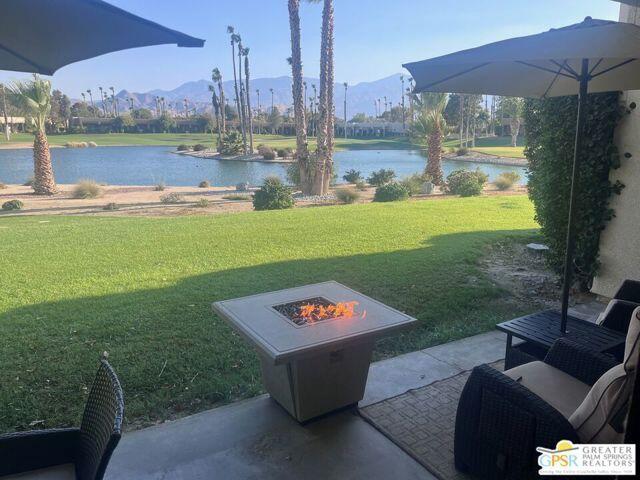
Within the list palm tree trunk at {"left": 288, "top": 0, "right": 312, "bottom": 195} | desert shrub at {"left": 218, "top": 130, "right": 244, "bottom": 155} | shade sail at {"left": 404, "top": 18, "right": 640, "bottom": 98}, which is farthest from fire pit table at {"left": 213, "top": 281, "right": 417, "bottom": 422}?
desert shrub at {"left": 218, "top": 130, "right": 244, "bottom": 155}

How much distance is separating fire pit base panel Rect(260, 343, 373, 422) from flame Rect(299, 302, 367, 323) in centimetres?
22

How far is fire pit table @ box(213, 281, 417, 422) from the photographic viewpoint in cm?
259

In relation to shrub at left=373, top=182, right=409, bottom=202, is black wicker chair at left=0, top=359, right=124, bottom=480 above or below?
above

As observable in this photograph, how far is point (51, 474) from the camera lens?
190 cm

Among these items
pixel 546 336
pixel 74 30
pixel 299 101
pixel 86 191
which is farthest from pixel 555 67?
pixel 86 191

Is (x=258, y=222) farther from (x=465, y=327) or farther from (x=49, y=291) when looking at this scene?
(x=465, y=327)

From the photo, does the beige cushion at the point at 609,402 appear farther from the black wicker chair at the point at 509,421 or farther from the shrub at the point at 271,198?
the shrub at the point at 271,198

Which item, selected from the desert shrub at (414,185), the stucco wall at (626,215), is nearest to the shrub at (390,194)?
the desert shrub at (414,185)

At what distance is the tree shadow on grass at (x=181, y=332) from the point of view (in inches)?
129

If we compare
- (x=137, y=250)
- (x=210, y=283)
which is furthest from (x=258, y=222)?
(x=210, y=283)

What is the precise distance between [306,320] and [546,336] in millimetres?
1695

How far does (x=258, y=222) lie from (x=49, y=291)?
5.47 metres

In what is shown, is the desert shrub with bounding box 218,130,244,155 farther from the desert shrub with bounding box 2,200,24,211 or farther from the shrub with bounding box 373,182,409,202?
the shrub with bounding box 373,182,409,202

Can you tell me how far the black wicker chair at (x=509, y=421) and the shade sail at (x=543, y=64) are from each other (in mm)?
1744
